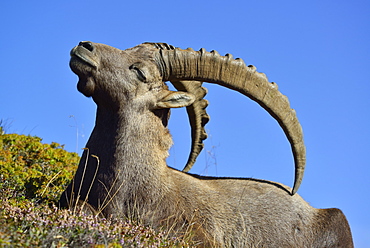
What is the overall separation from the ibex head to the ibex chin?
0.05 ft

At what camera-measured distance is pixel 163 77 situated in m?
7.68

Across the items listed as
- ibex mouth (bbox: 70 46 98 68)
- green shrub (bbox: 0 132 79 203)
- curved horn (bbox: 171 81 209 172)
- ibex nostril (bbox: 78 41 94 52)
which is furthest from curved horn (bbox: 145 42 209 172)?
green shrub (bbox: 0 132 79 203)

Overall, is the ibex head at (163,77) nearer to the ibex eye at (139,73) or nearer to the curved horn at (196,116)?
the ibex eye at (139,73)

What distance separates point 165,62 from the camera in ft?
24.8

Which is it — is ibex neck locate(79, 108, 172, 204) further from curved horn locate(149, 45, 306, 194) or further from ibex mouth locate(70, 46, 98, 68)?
curved horn locate(149, 45, 306, 194)

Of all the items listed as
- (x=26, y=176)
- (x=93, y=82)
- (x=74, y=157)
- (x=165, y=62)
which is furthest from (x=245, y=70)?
(x=74, y=157)

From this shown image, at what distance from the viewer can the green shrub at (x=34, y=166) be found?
9.11 meters

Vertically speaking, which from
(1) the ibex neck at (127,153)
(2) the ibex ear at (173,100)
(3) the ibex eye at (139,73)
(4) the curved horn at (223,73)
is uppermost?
(4) the curved horn at (223,73)

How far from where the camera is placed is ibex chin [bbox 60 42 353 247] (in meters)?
6.93

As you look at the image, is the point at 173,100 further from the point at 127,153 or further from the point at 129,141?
the point at 127,153

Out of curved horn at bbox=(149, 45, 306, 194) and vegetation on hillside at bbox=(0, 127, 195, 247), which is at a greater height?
curved horn at bbox=(149, 45, 306, 194)

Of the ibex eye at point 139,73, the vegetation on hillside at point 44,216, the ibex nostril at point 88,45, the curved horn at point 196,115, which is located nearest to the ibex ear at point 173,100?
the ibex eye at point 139,73

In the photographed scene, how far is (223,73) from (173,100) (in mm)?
822

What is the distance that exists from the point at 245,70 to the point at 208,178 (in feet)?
6.06
